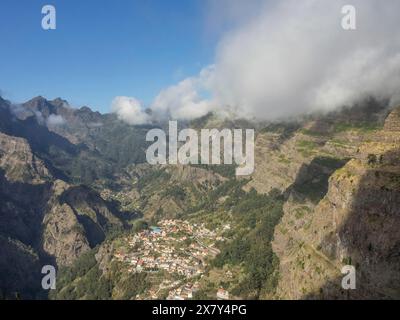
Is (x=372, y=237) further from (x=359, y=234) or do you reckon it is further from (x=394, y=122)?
(x=394, y=122)

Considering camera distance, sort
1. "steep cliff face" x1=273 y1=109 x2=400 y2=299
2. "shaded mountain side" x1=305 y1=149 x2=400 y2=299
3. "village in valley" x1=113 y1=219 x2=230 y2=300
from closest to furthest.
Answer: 1. "shaded mountain side" x1=305 y1=149 x2=400 y2=299
2. "steep cliff face" x1=273 y1=109 x2=400 y2=299
3. "village in valley" x1=113 y1=219 x2=230 y2=300

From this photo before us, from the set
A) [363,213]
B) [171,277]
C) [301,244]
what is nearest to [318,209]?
[301,244]

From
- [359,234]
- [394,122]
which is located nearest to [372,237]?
[359,234]

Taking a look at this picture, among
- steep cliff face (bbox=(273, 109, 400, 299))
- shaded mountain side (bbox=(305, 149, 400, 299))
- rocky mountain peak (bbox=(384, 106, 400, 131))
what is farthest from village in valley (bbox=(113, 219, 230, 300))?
rocky mountain peak (bbox=(384, 106, 400, 131))

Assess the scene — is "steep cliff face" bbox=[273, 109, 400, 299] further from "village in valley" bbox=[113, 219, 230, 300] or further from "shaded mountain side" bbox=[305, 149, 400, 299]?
"village in valley" bbox=[113, 219, 230, 300]

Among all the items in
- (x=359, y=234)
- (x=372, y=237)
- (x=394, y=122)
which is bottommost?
(x=372, y=237)

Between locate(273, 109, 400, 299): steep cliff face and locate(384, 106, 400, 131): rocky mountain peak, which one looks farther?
locate(384, 106, 400, 131): rocky mountain peak

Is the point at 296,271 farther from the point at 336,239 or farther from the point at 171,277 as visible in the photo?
the point at 171,277

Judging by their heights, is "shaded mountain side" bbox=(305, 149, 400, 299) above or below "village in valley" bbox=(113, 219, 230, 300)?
above
